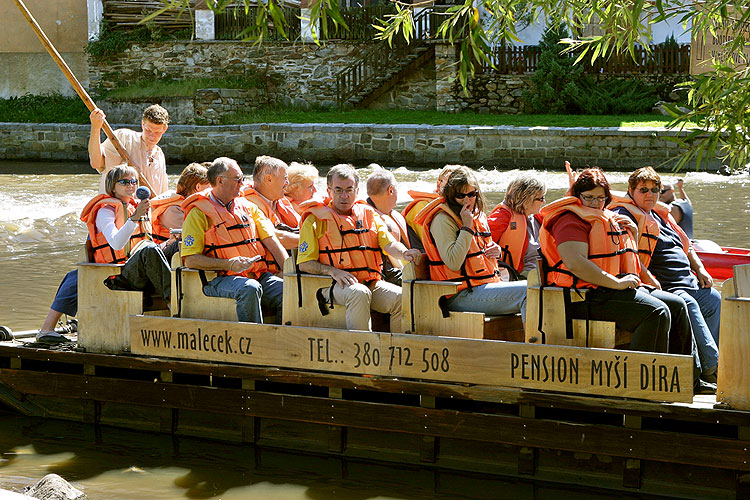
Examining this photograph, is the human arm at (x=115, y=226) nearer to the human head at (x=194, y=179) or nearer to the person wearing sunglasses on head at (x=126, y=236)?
the person wearing sunglasses on head at (x=126, y=236)

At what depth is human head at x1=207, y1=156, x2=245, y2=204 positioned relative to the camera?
6188 millimetres

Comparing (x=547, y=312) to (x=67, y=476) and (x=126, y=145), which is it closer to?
(x=67, y=476)

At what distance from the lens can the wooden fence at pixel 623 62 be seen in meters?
25.0

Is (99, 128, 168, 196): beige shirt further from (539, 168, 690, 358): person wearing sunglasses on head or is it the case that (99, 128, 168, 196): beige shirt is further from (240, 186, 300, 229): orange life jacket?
(539, 168, 690, 358): person wearing sunglasses on head

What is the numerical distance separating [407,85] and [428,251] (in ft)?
71.2

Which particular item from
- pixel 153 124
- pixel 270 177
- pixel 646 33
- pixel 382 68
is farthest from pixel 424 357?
pixel 382 68

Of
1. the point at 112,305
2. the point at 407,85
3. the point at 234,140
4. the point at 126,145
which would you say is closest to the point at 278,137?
the point at 234,140

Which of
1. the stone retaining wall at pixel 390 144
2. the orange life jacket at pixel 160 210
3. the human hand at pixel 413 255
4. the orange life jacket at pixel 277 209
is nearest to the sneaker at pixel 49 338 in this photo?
the orange life jacket at pixel 160 210

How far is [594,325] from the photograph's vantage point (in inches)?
211

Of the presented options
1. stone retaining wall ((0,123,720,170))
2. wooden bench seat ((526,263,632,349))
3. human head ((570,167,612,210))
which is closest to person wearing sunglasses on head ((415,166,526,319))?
wooden bench seat ((526,263,632,349))

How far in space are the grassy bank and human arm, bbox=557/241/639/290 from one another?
1697 cm

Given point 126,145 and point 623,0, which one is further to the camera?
point 126,145

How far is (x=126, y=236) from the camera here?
247 inches

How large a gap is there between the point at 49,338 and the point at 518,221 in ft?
10.3
